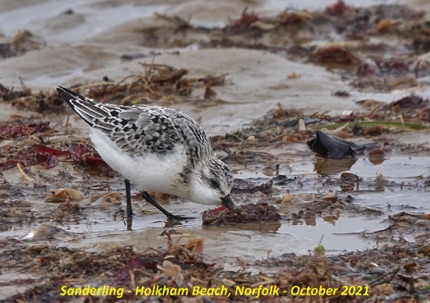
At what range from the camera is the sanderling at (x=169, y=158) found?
6.59 meters

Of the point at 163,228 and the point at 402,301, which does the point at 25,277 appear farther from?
the point at 402,301

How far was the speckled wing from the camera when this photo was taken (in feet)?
21.7

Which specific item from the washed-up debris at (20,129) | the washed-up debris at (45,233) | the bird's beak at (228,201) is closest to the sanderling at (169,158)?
the bird's beak at (228,201)

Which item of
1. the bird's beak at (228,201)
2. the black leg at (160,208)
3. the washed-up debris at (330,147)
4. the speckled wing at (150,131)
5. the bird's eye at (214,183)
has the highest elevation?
the speckled wing at (150,131)

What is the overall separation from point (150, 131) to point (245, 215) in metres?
0.87

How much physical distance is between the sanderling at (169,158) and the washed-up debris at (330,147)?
1.93 metres

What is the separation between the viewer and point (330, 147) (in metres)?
8.41

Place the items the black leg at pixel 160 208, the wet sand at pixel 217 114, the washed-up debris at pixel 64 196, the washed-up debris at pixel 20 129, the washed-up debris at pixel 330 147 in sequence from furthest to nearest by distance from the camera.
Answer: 1. the washed-up debris at pixel 20 129
2. the washed-up debris at pixel 330 147
3. the washed-up debris at pixel 64 196
4. the black leg at pixel 160 208
5. the wet sand at pixel 217 114

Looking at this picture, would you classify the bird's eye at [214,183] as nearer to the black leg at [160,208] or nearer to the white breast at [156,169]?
the white breast at [156,169]
